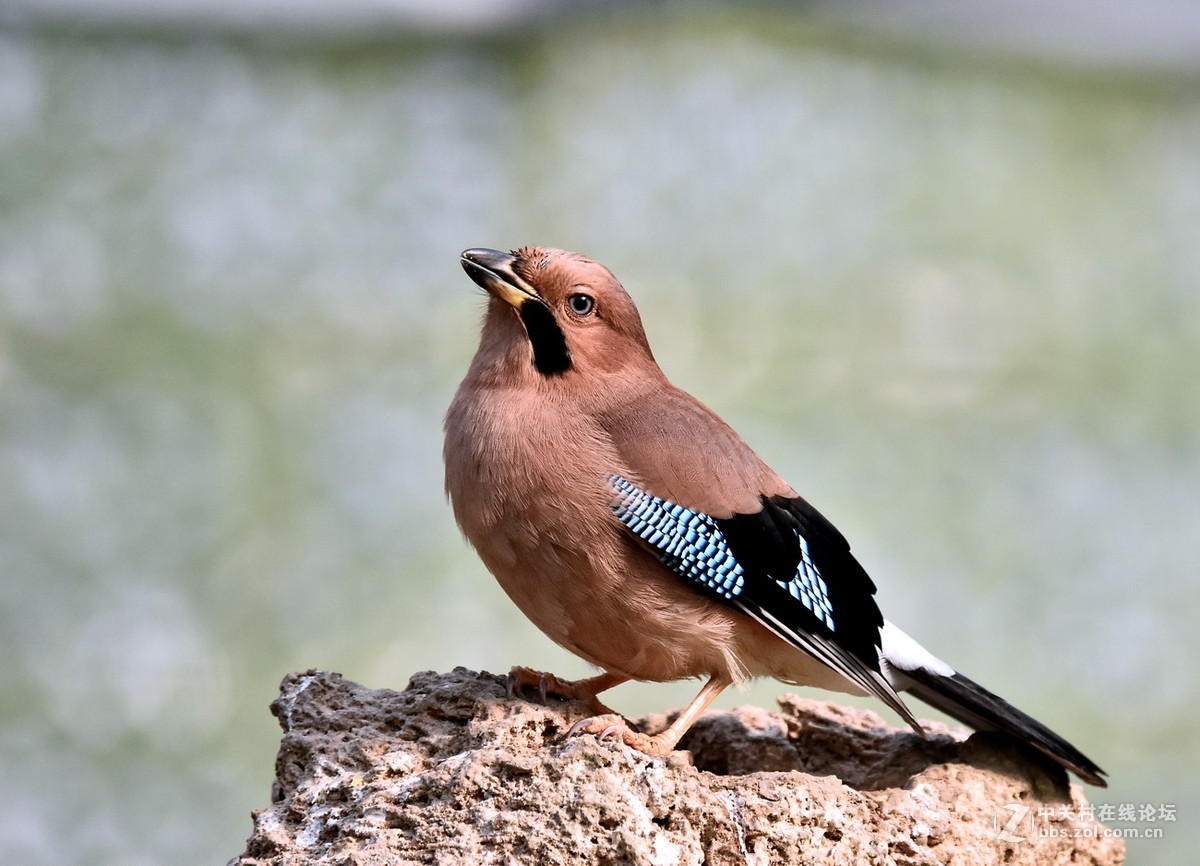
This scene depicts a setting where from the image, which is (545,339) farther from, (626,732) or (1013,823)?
(1013,823)

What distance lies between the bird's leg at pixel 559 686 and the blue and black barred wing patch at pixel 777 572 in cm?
60

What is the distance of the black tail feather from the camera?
5.13m

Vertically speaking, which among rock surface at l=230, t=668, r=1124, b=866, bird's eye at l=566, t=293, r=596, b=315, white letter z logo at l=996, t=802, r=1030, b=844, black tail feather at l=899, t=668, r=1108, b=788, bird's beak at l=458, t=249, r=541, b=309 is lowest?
rock surface at l=230, t=668, r=1124, b=866

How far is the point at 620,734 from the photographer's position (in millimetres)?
4488

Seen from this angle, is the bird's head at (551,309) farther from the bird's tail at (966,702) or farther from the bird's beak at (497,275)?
the bird's tail at (966,702)

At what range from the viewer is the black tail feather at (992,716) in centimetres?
513

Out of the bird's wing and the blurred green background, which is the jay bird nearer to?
the bird's wing

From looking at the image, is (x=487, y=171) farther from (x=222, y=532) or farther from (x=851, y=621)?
(x=851, y=621)

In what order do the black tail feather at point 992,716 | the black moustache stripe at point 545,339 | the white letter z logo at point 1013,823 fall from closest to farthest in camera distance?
1. the white letter z logo at point 1013,823
2. the black tail feather at point 992,716
3. the black moustache stripe at point 545,339

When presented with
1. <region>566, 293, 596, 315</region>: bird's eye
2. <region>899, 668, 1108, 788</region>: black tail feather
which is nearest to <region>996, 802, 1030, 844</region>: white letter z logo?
<region>899, 668, 1108, 788</region>: black tail feather

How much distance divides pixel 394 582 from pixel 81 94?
4955 millimetres

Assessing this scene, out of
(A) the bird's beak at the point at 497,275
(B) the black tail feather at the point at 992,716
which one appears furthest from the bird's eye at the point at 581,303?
(B) the black tail feather at the point at 992,716

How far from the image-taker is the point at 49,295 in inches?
426

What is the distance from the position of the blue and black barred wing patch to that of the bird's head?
0.66m
